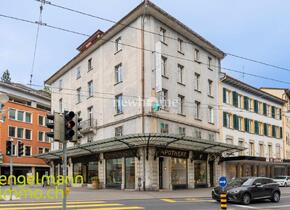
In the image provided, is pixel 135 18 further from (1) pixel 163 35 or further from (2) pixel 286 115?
(2) pixel 286 115

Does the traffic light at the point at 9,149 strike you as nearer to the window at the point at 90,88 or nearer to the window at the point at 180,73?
the window at the point at 180,73

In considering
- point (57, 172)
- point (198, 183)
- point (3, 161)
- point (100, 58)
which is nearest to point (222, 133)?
point (198, 183)

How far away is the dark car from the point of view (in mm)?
21328

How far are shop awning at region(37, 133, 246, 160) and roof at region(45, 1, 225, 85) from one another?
29.9ft

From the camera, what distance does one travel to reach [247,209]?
18844 mm

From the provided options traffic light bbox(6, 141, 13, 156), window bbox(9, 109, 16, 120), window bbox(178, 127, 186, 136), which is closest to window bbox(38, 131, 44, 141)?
window bbox(9, 109, 16, 120)

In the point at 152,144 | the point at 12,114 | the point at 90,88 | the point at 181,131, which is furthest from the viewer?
the point at 12,114

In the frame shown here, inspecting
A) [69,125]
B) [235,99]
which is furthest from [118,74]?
[69,125]

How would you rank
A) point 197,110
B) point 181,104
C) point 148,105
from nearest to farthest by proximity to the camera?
1. point 148,105
2. point 181,104
3. point 197,110

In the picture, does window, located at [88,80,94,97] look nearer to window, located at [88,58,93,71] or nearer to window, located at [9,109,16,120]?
window, located at [88,58,93,71]

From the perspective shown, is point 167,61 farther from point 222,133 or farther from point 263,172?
point 263,172

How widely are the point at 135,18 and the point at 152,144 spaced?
11.0m

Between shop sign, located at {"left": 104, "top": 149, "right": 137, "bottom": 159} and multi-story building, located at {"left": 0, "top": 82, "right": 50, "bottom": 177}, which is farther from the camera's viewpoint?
multi-story building, located at {"left": 0, "top": 82, "right": 50, "bottom": 177}

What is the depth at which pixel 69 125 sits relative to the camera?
11344 mm
